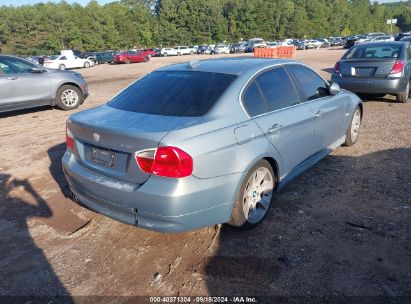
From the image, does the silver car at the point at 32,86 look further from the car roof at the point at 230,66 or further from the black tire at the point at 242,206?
the black tire at the point at 242,206

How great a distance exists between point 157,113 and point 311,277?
6.37 feet

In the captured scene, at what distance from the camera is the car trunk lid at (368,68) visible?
879cm

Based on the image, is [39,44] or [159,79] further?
[39,44]

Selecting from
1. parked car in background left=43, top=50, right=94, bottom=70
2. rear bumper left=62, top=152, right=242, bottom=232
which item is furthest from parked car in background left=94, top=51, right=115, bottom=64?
rear bumper left=62, top=152, right=242, bottom=232

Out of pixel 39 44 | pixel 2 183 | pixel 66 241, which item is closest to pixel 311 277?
pixel 66 241

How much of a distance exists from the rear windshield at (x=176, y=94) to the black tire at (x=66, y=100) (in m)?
6.68

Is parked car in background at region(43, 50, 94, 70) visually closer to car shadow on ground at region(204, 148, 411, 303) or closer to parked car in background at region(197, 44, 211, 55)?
parked car in background at region(197, 44, 211, 55)

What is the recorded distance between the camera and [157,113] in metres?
3.48

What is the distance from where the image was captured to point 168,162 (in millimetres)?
2941

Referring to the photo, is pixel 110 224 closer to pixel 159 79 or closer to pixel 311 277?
pixel 159 79

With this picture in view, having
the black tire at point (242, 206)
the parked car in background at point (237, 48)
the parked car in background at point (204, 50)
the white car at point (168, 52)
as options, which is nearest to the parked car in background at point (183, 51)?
the white car at point (168, 52)

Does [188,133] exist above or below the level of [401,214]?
above

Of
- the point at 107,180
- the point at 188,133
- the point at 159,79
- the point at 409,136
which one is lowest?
the point at 409,136

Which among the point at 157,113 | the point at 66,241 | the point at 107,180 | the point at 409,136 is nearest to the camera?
the point at 107,180
